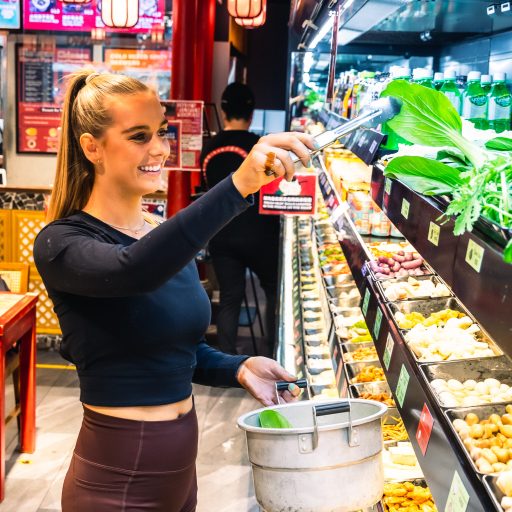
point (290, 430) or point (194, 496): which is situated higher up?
point (290, 430)

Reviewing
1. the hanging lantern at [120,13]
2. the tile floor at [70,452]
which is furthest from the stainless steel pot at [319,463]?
the hanging lantern at [120,13]

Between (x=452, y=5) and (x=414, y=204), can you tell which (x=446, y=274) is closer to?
(x=414, y=204)

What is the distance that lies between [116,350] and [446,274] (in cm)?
71

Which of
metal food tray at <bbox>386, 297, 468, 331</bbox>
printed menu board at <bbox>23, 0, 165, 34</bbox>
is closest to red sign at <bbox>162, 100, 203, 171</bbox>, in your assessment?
printed menu board at <bbox>23, 0, 165, 34</bbox>

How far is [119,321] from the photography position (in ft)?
5.65

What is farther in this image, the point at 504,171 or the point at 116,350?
the point at 116,350

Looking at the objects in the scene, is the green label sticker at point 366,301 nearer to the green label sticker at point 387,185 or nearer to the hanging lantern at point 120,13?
the green label sticker at point 387,185

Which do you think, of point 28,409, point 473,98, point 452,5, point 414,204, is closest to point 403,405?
point 414,204

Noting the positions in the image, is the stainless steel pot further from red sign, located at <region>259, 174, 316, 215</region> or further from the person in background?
the person in background

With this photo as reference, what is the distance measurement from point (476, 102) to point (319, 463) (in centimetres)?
165

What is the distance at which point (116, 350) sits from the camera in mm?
1736

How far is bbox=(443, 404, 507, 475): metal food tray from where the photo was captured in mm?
1537

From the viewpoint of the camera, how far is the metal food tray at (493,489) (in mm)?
1315

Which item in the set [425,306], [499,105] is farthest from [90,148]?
[499,105]
